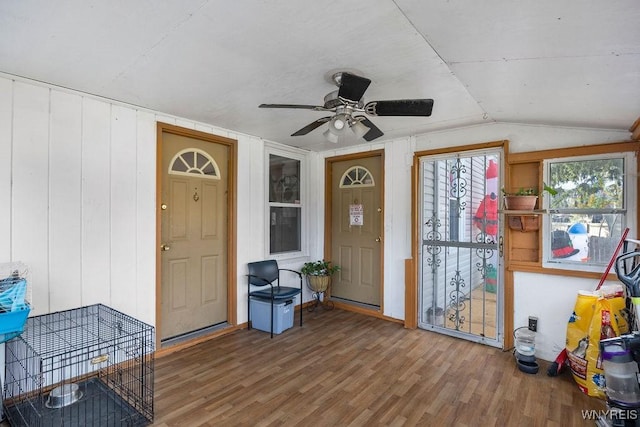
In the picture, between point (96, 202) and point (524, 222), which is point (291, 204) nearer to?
point (96, 202)

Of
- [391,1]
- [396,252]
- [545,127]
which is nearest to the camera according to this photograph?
[391,1]

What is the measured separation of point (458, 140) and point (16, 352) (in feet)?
14.4

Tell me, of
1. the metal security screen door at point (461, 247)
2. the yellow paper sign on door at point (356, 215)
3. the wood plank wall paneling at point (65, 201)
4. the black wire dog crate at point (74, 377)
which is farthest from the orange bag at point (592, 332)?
the wood plank wall paneling at point (65, 201)

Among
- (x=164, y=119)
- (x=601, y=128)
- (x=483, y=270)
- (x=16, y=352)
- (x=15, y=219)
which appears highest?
(x=164, y=119)

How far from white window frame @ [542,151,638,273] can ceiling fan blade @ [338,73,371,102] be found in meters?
2.16

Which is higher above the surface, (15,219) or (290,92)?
(290,92)

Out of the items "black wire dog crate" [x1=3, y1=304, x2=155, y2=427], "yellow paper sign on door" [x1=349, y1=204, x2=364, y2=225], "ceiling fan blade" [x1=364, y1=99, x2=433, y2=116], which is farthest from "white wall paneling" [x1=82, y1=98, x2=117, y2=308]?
"yellow paper sign on door" [x1=349, y1=204, x2=364, y2=225]

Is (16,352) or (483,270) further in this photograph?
(483,270)

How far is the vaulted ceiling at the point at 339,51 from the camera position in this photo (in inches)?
58.6

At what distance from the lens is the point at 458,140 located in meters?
3.58

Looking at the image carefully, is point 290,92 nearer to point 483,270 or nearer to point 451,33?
point 451,33

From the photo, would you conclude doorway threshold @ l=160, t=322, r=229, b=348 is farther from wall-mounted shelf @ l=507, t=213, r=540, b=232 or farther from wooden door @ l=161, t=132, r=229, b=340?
wall-mounted shelf @ l=507, t=213, r=540, b=232

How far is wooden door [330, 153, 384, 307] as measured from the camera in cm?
439

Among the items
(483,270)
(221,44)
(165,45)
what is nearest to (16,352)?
(165,45)
